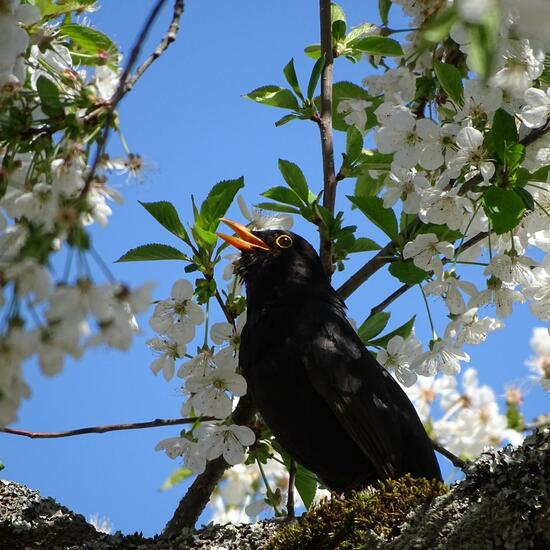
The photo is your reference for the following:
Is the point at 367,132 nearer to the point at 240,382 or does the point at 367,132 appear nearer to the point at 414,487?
the point at 240,382

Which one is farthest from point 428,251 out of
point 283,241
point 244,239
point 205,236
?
point 283,241

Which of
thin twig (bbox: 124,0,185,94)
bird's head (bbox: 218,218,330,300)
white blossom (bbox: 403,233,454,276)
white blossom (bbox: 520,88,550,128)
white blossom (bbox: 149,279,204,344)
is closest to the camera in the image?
thin twig (bbox: 124,0,185,94)

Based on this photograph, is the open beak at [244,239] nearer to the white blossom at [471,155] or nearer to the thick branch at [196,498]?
the thick branch at [196,498]

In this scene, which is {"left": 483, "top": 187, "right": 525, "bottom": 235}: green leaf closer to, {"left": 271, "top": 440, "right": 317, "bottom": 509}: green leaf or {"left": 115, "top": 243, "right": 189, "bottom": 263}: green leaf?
{"left": 115, "top": 243, "right": 189, "bottom": 263}: green leaf

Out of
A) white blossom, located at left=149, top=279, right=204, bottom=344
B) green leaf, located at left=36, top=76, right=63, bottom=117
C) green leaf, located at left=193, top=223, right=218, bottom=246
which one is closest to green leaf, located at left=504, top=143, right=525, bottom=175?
green leaf, located at left=193, top=223, right=218, bottom=246

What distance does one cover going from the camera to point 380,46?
346 cm

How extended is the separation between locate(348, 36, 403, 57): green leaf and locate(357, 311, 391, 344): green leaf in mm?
1097

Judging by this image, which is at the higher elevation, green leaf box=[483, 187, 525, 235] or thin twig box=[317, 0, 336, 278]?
thin twig box=[317, 0, 336, 278]

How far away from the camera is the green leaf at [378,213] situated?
3.23 meters

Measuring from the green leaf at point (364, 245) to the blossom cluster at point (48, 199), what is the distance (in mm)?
1284

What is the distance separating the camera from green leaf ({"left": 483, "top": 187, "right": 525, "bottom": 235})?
2750 mm

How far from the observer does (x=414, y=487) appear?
→ 8.52ft

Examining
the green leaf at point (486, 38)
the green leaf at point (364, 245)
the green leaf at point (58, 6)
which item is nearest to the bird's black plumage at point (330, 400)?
the green leaf at point (364, 245)

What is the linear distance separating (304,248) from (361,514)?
2.17m
